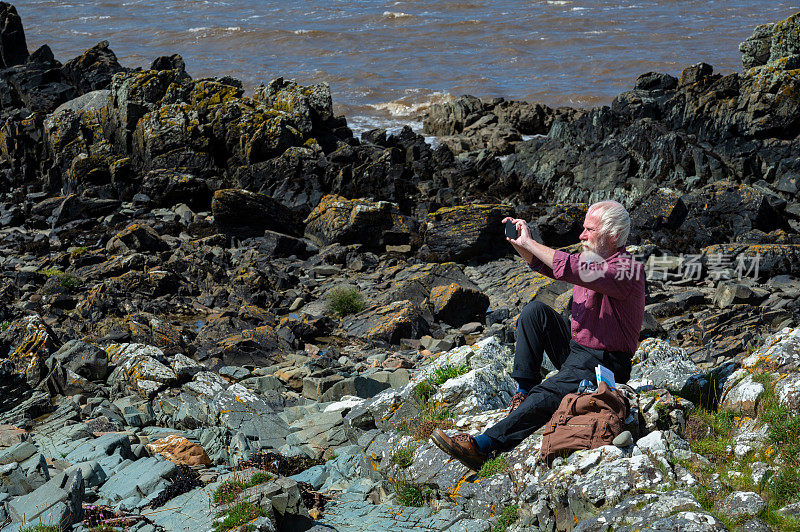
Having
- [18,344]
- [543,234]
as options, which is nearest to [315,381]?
[18,344]

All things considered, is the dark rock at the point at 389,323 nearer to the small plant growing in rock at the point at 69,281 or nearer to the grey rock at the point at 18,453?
the small plant growing in rock at the point at 69,281

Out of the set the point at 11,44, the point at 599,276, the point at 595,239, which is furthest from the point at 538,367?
the point at 11,44

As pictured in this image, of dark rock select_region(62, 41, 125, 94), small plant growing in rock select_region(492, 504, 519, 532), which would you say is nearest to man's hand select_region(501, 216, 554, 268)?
small plant growing in rock select_region(492, 504, 519, 532)

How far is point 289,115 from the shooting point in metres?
29.2

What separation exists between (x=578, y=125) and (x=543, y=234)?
8.17 meters

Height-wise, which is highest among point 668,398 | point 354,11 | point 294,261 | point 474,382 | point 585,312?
point 354,11

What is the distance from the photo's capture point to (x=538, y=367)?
6.89 meters

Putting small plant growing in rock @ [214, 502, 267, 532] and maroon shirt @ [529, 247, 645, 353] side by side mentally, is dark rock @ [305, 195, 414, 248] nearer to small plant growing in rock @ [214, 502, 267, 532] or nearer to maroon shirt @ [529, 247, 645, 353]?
maroon shirt @ [529, 247, 645, 353]

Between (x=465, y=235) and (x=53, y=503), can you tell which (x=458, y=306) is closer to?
(x=465, y=235)

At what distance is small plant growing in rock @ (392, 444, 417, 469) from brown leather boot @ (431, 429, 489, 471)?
0.71 m

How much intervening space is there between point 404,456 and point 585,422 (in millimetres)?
2021

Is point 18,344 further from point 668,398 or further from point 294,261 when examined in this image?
point 668,398

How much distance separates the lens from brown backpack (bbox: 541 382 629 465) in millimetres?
6023

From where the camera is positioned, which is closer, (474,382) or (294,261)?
(474,382)
